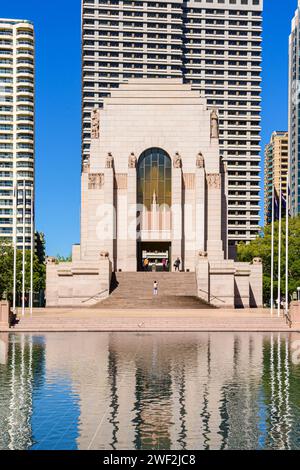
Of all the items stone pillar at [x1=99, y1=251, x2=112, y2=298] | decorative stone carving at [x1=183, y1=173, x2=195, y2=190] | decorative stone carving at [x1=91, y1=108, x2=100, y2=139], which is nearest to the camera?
stone pillar at [x1=99, y1=251, x2=112, y2=298]

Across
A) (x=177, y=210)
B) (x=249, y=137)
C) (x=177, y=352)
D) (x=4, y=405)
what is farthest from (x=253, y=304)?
(x=249, y=137)

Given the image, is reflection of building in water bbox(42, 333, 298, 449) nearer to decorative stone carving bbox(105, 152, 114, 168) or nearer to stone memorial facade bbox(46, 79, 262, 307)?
stone memorial facade bbox(46, 79, 262, 307)

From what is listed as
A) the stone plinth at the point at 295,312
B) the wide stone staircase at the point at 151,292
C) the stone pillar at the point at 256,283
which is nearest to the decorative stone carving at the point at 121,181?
the wide stone staircase at the point at 151,292

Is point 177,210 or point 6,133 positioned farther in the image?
point 6,133

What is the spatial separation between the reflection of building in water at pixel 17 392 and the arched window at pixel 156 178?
4372 cm

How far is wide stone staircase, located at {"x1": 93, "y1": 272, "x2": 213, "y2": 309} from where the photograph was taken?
6328 cm

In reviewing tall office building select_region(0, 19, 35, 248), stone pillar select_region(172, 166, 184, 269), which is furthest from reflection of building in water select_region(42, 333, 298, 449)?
tall office building select_region(0, 19, 35, 248)

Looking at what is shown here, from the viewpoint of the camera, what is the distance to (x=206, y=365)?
29.6 metres

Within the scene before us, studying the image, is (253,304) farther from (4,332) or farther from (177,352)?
(177,352)

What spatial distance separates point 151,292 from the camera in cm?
6738

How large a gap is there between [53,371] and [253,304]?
4891 centimetres

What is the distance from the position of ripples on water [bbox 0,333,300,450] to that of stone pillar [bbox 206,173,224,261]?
41.4m

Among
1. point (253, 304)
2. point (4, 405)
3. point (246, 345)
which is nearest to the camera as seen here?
point (4, 405)

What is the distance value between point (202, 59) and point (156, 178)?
98.1 metres
